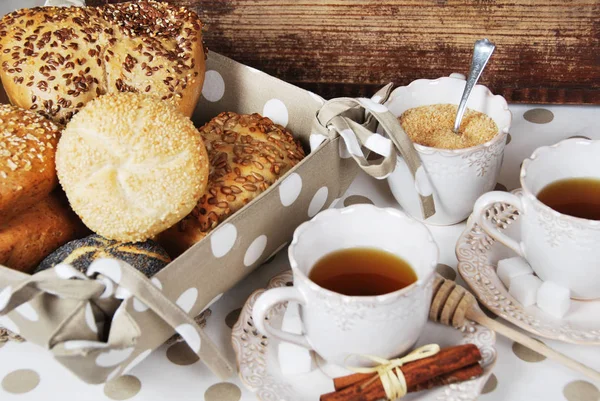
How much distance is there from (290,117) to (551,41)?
0.42 metres

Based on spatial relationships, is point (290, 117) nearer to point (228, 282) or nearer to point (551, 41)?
point (228, 282)

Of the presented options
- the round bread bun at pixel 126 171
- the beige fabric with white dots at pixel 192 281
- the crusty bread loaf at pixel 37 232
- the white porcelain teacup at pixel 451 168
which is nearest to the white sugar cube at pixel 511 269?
the white porcelain teacup at pixel 451 168

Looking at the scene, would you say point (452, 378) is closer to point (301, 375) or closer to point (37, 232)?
point (301, 375)

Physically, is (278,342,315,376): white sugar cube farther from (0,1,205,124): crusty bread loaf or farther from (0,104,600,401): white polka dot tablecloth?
(0,1,205,124): crusty bread loaf

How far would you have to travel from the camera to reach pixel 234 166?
847 mm

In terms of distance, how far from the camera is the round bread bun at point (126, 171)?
0.74 metres

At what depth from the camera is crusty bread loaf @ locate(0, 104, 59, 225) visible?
76 cm

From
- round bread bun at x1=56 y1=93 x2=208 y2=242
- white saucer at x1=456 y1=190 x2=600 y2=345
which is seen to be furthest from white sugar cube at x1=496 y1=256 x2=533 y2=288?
round bread bun at x1=56 y1=93 x2=208 y2=242

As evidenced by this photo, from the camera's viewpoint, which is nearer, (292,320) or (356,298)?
(356,298)

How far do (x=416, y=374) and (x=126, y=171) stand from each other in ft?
1.19

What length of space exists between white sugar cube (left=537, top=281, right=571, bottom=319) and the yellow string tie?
147 mm

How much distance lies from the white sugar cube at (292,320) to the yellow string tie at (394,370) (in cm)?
9

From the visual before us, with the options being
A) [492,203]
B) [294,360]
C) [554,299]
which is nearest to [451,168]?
[492,203]

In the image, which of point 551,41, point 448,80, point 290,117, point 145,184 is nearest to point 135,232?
point 145,184
